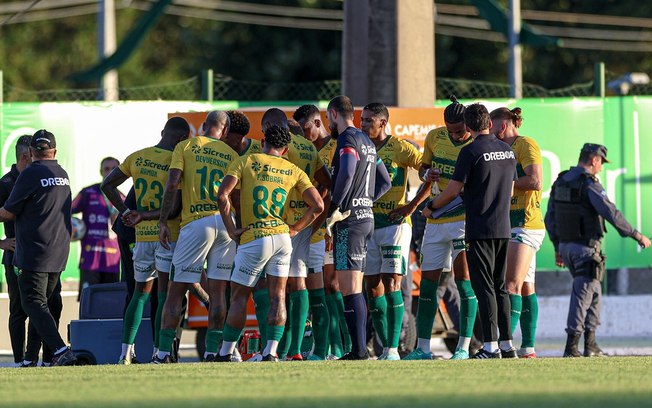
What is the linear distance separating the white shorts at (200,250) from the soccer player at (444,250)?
5.62ft

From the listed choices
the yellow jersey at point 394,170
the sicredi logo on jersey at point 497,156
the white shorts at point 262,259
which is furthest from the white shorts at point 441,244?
the white shorts at point 262,259

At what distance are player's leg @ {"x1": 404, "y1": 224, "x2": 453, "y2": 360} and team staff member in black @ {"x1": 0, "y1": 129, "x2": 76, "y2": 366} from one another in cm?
295

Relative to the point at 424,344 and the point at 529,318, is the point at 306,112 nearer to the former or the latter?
the point at 424,344

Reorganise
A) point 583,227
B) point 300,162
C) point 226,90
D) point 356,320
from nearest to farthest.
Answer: point 356,320 → point 300,162 → point 583,227 → point 226,90

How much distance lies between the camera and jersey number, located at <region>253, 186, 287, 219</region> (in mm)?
12188

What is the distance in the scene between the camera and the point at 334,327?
44.1 feet

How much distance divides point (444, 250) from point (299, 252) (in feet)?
4.19

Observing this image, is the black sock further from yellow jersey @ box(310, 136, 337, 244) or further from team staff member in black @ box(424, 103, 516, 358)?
yellow jersey @ box(310, 136, 337, 244)

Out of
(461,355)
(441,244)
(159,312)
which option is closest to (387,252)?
(441,244)

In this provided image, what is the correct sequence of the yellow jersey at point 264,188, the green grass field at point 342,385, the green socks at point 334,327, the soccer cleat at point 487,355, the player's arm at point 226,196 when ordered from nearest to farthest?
A: the green grass field at point 342,385
the player's arm at point 226,196
the yellow jersey at point 264,188
the soccer cleat at point 487,355
the green socks at point 334,327

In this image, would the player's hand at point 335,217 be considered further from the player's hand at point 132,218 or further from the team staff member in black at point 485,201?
the player's hand at point 132,218

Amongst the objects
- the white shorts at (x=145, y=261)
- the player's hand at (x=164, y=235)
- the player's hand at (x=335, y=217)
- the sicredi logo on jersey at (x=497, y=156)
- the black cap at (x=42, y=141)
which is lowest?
the white shorts at (x=145, y=261)

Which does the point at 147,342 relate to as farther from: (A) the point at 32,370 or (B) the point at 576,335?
(B) the point at 576,335

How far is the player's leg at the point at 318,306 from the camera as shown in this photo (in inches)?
515
